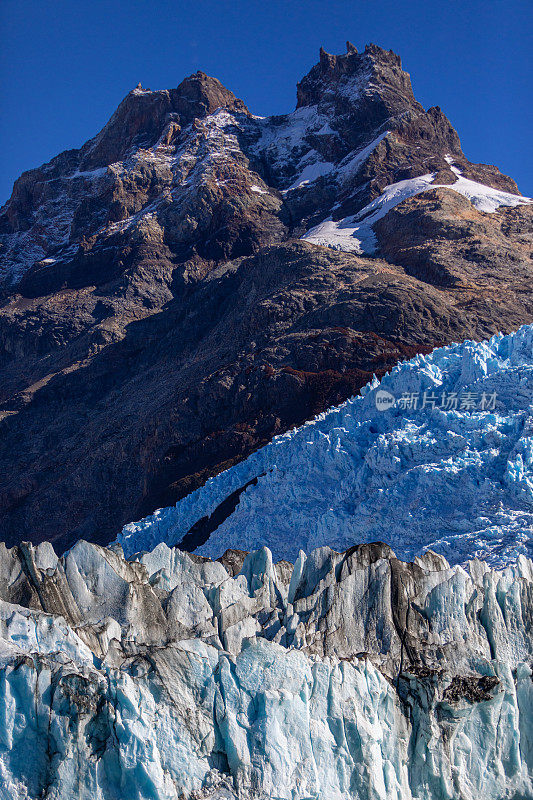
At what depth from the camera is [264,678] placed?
17922mm

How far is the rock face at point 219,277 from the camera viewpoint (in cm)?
6406

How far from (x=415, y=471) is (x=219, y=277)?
56.3 meters

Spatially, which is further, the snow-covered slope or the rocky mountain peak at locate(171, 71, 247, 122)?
the rocky mountain peak at locate(171, 71, 247, 122)

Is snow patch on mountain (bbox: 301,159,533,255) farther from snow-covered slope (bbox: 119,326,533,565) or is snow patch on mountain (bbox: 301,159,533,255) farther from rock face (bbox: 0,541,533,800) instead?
rock face (bbox: 0,541,533,800)

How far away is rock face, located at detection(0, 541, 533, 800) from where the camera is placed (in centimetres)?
1662

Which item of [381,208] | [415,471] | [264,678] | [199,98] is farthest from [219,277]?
[264,678]

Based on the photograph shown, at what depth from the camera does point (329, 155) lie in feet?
361

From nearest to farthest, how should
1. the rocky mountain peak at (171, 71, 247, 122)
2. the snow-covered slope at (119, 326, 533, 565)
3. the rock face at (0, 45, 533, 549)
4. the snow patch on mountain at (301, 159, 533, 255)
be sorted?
the snow-covered slope at (119, 326, 533, 565) → the rock face at (0, 45, 533, 549) → the snow patch on mountain at (301, 159, 533, 255) → the rocky mountain peak at (171, 71, 247, 122)

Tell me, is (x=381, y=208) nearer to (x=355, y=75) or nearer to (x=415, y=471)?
(x=355, y=75)

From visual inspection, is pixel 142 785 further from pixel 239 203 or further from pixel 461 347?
pixel 239 203

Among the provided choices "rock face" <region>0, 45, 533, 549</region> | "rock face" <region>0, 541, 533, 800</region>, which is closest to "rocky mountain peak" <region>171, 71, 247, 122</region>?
"rock face" <region>0, 45, 533, 549</region>

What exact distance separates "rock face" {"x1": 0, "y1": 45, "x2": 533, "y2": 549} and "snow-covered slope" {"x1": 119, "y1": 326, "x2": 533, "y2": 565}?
63.0ft

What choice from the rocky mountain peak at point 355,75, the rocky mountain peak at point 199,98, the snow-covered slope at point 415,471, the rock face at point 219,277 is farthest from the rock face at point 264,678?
the rocky mountain peak at point 199,98

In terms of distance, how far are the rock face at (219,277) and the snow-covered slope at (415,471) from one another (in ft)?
63.0
